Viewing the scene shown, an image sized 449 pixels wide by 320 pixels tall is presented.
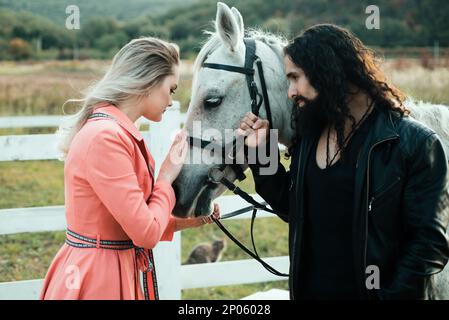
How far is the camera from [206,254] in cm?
618

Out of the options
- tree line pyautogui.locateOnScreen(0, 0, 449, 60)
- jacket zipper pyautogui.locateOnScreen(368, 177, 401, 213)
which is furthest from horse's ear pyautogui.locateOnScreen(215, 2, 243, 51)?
tree line pyautogui.locateOnScreen(0, 0, 449, 60)

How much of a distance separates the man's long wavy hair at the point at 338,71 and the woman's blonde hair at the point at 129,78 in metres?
0.57

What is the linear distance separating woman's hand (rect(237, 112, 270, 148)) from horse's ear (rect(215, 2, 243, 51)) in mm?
386

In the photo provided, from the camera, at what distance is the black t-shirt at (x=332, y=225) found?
226 centimetres

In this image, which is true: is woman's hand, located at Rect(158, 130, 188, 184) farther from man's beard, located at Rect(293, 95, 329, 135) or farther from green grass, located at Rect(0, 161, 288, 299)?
green grass, located at Rect(0, 161, 288, 299)

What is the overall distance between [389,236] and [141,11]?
31.6 m

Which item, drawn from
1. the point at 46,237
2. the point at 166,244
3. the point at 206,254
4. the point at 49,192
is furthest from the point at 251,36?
the point at 49,192

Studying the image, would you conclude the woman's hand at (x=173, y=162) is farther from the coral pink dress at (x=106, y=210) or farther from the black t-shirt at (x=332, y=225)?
the black t-shirt at (x=332, y=225)

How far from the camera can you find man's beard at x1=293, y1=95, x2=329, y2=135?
230cm

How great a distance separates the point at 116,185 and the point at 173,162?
0.42m

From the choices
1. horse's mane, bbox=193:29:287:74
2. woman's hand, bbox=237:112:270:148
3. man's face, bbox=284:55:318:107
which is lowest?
woman's hand, bbox=237:112:270:148

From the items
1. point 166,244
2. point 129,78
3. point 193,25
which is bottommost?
point 166,244

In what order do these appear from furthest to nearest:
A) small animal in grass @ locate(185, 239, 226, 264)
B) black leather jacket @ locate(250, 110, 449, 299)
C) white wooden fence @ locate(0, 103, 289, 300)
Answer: small animal in grass @ locate(185, 239, 226, 264)
white wooden fence @ locate(0, 103, 289, 300)
black leather jacket @ locate(250, 110, 449, 299)

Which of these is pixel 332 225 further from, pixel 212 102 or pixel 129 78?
pixel 129 78
